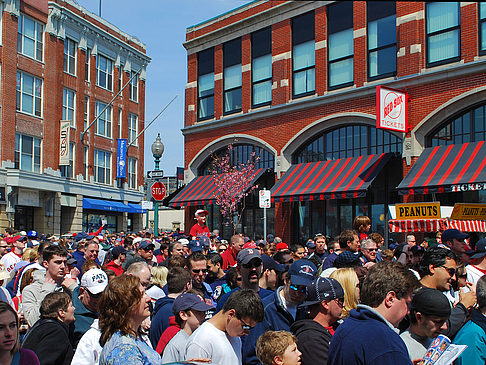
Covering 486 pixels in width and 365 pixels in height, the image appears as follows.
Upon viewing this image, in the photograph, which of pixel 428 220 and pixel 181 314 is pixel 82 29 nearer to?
pixel 428 220

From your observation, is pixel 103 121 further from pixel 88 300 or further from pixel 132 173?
pixel 88 300

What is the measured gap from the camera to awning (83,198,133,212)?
39500 millimetres

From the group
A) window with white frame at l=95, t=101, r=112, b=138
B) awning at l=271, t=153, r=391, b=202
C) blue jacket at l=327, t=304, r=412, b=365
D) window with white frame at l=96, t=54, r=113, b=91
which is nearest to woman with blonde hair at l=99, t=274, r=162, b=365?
blue jacket at l=327, t=304, r=412, b=365

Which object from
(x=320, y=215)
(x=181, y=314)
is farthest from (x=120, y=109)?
(x=181, y=314)

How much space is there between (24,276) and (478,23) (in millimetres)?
15680

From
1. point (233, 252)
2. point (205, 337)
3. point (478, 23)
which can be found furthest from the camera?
point (478, 23)

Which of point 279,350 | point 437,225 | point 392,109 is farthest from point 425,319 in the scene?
point 392,109

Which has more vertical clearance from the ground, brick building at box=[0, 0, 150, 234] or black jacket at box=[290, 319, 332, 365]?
brick building at box=[0, 0, 150, 234]

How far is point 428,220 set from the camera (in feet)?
→ 41.1

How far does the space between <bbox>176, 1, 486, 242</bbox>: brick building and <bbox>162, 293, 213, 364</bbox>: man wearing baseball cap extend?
12.8 m

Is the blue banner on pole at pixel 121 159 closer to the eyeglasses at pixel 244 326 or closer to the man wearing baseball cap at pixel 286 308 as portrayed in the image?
the man wearing baseball cap at pixel 286 308

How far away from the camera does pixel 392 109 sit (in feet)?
61.5

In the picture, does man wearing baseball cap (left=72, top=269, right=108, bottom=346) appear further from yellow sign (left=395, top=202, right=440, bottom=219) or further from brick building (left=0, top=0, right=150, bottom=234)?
brick building (left=0, top=0, right=150, bottom=234)

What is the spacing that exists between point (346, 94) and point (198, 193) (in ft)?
29.0
